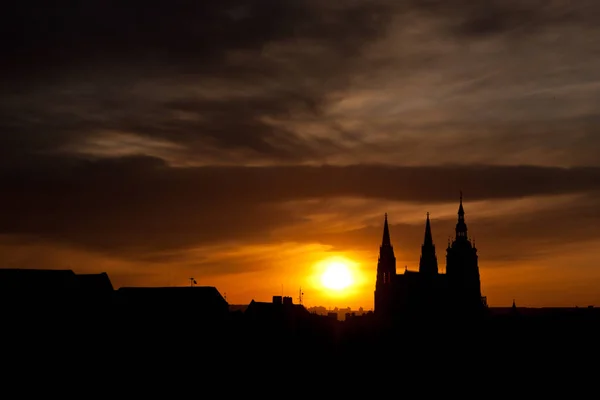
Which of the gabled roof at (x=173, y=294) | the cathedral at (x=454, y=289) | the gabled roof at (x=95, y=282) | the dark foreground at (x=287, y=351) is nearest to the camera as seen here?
the dark foreground at (x=287, y=351)

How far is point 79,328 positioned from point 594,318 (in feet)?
384

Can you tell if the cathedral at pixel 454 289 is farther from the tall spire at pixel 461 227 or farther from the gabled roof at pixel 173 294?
the gabled roof at pixel 173 294

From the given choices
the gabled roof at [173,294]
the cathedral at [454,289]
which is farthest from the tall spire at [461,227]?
the gabled roof at [173,294]

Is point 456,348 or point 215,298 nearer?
point 215,298

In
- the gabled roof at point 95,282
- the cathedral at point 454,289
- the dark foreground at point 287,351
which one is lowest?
Result: the dark foreground at point 287,351

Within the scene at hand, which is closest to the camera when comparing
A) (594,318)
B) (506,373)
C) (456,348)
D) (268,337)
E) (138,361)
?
(138,361)

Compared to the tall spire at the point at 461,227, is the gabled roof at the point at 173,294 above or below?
below

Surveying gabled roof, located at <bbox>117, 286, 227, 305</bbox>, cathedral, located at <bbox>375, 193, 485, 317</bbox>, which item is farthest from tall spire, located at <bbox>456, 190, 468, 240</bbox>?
gabled roof, located at <bbox>117, 286, 227, 305</bbox>

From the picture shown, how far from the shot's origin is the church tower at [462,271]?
619 feet

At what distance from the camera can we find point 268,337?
12281 cm

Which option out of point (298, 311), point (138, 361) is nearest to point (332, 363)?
point (298, 311)

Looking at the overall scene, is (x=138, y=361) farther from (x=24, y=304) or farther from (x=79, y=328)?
(x=24, y=304)

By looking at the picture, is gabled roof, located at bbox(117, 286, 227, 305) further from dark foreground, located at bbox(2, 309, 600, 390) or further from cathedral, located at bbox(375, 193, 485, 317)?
cathedral, located at bbox(375, 193, 485, 317)

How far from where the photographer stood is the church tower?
189 meters
